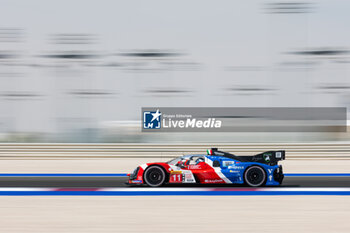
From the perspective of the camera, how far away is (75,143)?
2339 centimetres

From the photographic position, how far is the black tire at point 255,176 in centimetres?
1105

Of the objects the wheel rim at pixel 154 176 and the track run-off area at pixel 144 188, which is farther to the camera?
the wheel rim at pixel 154 176

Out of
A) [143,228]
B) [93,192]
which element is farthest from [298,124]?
[143,228]

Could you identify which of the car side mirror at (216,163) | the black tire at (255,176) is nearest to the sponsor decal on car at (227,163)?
the car side mirror at (216,163)

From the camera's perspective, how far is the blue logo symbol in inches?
951

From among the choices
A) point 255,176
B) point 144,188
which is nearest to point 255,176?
point 255,176

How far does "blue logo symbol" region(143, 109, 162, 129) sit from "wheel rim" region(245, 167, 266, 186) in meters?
13.2

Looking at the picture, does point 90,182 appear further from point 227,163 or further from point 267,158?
point 267,158

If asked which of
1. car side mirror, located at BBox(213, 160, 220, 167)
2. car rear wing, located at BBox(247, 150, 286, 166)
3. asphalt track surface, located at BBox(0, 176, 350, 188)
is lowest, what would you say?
asphalt track surface, located at BBox(0, 176, 350, 188)

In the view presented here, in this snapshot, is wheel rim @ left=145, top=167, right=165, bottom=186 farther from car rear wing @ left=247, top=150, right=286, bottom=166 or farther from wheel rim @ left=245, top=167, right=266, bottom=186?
car rear wing @ left=247, top=150, right=286, bottom=166

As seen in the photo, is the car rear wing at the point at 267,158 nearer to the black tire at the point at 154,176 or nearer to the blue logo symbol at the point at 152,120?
the black tire at the point at 154,176

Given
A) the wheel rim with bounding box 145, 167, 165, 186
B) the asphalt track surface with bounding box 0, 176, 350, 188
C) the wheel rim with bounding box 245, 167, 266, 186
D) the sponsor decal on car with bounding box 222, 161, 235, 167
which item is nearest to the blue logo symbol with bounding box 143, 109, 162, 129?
the asphalt track surface with bounding box 0, 176, 350, 188

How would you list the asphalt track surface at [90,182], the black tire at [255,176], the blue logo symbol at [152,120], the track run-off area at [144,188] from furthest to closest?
the blue logo symbol at [152,120]
the asphalt track surface at [90,182]
the black tire at [255,176]
the track run-off area at [144,188]

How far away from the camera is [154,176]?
36.5 feet
